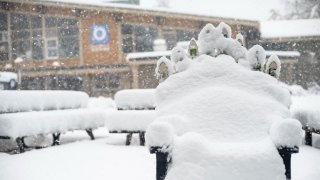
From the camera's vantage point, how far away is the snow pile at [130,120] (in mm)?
6641

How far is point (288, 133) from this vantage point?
95.7 inches

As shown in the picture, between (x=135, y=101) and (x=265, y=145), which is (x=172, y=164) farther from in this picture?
(x=135, y=101)

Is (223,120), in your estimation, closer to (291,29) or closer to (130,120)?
(130,120)

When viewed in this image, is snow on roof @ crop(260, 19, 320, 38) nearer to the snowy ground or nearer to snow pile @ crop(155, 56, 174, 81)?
the snowy ground

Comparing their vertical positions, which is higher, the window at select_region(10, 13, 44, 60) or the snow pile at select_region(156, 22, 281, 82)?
the window at select_region(10, 13, 44, 60)

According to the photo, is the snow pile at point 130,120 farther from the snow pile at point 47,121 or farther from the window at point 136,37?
the window at point 136,37

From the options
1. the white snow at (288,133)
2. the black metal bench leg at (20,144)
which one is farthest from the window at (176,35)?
the white snow at (288,133)

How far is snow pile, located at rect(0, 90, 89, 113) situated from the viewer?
6.14 m

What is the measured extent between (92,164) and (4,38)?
1918cm

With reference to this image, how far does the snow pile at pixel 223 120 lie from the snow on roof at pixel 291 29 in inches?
698

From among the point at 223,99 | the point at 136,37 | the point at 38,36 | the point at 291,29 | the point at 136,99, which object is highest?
the point at 291,29

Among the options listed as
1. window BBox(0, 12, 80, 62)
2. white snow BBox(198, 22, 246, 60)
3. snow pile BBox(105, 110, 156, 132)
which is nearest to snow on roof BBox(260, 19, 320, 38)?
window BBox(0, 12, 80, 62)

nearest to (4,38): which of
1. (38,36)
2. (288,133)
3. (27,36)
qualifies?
(27,36)

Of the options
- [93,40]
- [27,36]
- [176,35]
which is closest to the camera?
[93,40]
